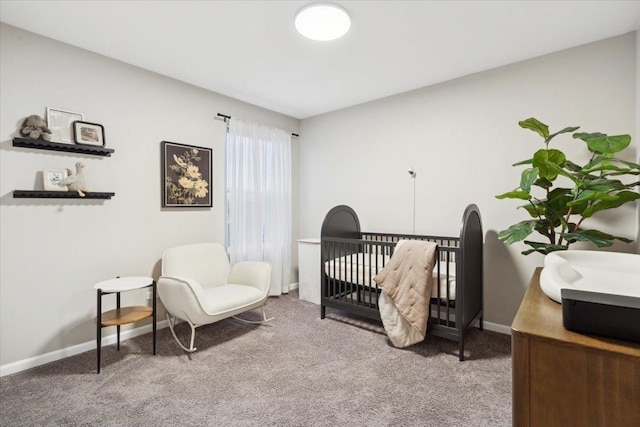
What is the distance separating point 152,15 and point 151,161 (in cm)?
126

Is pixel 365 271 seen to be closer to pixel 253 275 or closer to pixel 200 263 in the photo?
pixel 253 275

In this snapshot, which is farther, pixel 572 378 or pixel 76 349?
pixel 76 349

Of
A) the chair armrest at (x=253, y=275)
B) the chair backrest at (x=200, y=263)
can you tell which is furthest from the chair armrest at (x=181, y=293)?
the chair armrest at (x=253, y=275)

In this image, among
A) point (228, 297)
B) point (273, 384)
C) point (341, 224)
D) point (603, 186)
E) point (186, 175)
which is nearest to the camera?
point (603, 186)

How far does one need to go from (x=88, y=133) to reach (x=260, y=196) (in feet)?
5.86

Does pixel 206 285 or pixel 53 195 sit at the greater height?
pixel 53 195

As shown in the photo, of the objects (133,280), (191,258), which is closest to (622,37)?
(191,258)

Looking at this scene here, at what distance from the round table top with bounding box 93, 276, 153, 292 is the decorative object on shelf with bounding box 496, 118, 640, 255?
2667 mm

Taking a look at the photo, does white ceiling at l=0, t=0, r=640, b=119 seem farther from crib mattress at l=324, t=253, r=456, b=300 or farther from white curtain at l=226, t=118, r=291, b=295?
crib mattress at l=324, t=253, r=456, b=300

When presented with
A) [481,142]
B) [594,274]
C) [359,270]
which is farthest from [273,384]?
[481,142]

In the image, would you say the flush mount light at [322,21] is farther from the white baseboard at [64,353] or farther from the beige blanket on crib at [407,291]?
the white baseboard at [64,353]

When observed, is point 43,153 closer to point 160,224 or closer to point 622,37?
point 160,224

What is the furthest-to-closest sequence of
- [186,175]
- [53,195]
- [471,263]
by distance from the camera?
[186,175], [471,263], [53,195]

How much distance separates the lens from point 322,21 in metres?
2.03
